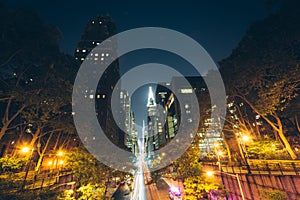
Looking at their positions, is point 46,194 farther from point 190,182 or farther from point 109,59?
point 109,59

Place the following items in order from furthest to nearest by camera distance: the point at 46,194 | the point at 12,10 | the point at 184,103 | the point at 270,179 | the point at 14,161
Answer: the point at 184,103 < the point at 14,161 < the point at 270,179 < the point at 46,194 < the point at 12,10

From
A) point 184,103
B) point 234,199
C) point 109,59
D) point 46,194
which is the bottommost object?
point 234,199

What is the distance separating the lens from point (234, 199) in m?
17.2

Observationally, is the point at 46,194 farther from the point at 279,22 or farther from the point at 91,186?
the point at 279,22

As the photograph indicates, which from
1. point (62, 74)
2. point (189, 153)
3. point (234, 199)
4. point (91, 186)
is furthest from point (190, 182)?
point (62, 74)

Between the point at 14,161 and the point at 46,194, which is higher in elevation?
the point at 14,161

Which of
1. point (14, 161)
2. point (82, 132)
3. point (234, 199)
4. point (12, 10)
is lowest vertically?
point (234, 199)

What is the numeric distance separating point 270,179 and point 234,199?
219 inches

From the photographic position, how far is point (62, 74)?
16.1 metres

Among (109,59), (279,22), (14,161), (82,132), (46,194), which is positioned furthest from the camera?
(109,59)

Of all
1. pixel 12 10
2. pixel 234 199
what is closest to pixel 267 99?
pixel 234 199

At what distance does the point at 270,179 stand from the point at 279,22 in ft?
49.9

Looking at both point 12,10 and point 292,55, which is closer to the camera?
point 12,10

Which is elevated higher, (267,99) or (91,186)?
(267,99)
